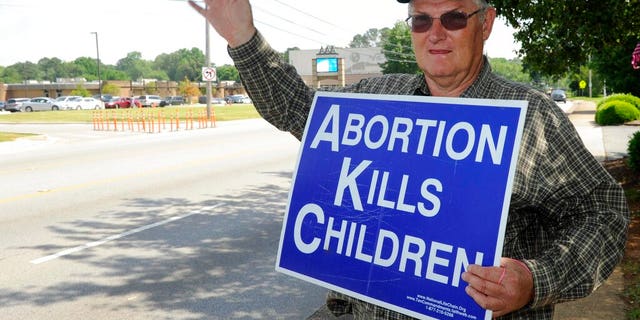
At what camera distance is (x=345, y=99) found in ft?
6.55

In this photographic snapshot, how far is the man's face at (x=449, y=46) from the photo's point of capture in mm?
1938

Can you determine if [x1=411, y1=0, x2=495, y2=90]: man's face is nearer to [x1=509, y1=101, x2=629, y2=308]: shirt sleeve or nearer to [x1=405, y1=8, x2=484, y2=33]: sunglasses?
[x1=405, y1=8, x2=484, y2=33]: sunglasses

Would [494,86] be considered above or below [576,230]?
above

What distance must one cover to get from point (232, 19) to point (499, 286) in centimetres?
124

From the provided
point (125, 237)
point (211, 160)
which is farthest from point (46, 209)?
point (211, 160)

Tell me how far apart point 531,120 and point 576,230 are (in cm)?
35

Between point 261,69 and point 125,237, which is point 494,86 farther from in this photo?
point 125,237

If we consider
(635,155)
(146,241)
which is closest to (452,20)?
(146,241)

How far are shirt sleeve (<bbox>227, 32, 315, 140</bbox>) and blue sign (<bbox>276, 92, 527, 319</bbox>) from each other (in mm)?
190

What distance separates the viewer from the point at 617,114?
25125 mm

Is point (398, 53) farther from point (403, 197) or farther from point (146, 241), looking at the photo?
point (403, 197)

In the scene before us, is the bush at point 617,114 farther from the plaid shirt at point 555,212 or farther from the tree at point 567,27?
the plaid shirt at point 555,212

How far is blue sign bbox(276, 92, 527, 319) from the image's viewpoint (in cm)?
164

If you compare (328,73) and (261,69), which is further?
(328,73)
